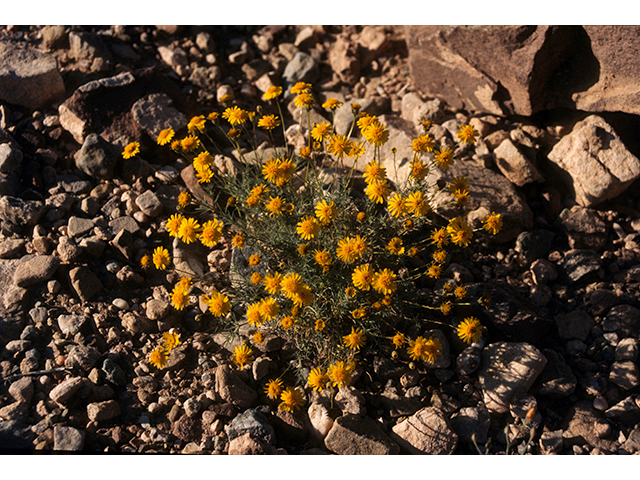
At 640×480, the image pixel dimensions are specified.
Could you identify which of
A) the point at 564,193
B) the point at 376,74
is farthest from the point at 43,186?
the point at 564,193

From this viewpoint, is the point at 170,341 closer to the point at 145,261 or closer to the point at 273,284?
the point at 145,261

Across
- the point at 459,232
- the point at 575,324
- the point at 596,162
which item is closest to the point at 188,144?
the point at 459,232

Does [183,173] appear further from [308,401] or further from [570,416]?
[570,416]

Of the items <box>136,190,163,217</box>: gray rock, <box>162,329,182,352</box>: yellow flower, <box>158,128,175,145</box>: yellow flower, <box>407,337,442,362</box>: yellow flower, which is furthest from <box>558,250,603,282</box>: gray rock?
<box>136,190,163,217</box>: gray rock

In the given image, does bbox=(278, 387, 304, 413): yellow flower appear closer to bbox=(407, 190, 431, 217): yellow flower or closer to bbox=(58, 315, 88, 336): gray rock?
bbox=(407, 190, 431, 217): yellow flower

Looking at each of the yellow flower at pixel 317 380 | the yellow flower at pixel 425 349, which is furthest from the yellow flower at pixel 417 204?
the yellow flower at pixel 317 380

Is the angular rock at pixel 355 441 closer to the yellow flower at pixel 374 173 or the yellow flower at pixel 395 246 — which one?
the yellow flower at pixel 395 246
